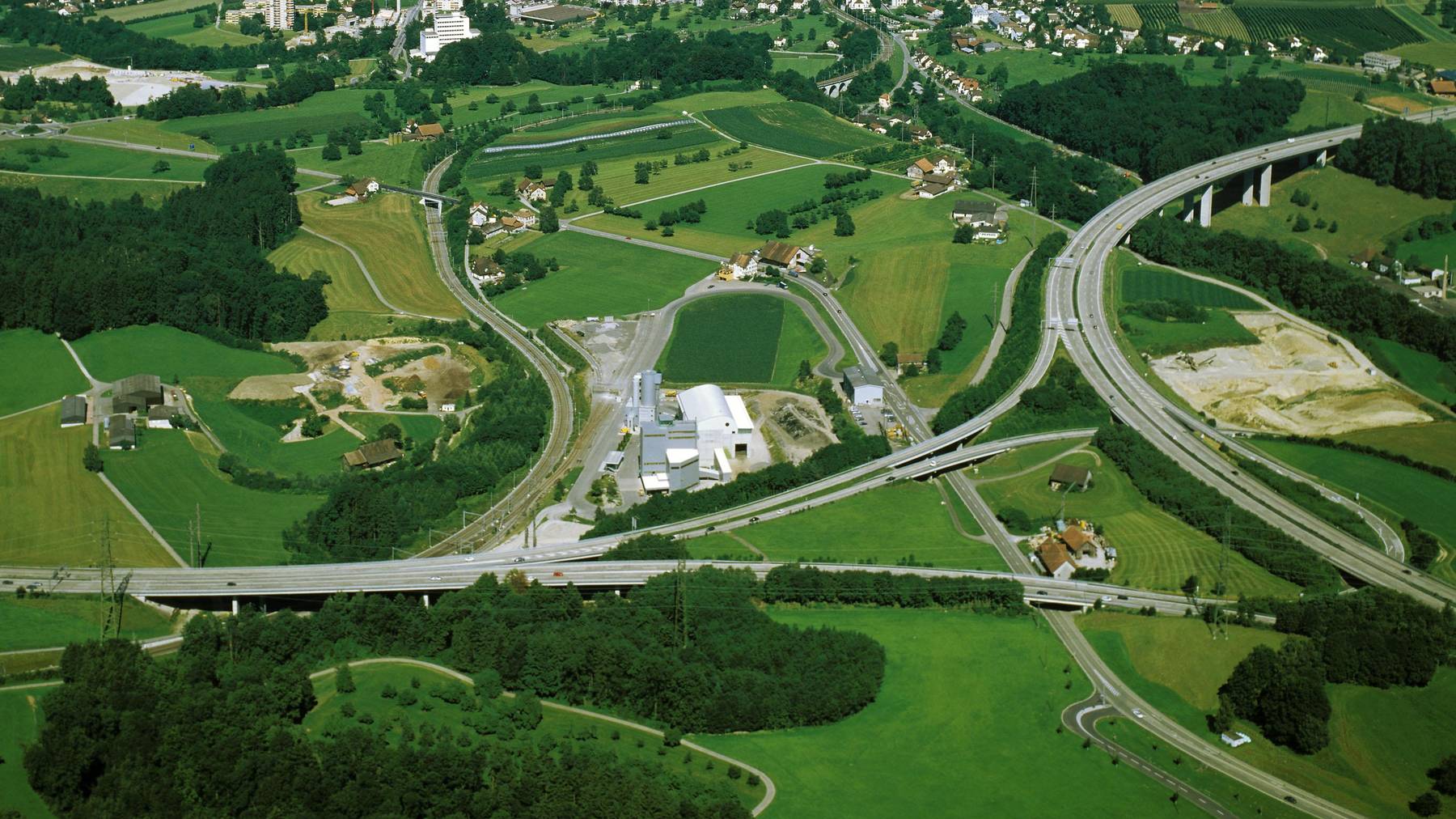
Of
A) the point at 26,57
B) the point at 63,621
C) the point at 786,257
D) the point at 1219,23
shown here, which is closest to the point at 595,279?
the point at 786,257

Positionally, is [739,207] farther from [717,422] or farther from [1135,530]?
[1135,530]

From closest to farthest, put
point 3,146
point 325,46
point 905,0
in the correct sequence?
point 3,146 → point 325,46 → point 905,0

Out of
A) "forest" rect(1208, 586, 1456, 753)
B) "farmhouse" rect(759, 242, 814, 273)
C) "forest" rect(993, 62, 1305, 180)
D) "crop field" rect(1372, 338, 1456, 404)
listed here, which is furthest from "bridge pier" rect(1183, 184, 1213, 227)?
"forest" rect(1208, 586, 1456, 753)

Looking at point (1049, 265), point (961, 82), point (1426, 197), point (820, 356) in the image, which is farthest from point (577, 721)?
point (961, 82)

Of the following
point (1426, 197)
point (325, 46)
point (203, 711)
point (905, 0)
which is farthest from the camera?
point (905, 0)

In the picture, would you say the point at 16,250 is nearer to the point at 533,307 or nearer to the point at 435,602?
the point at 533,307

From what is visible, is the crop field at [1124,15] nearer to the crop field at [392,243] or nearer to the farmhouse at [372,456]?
the crop field at [392,243]

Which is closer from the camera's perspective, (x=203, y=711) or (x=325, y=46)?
(x=203, y=711)
